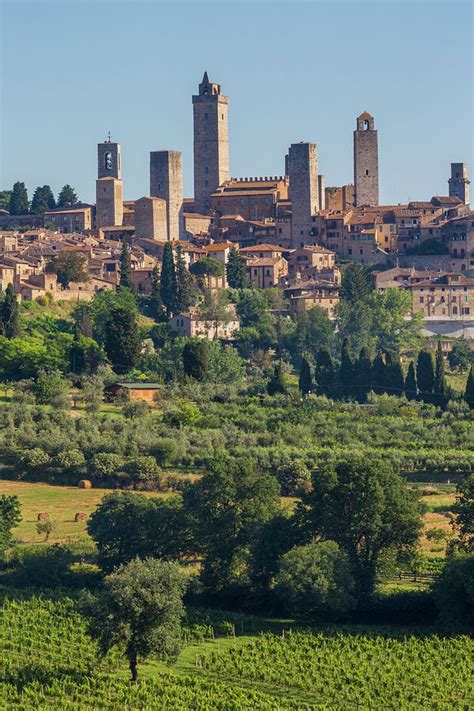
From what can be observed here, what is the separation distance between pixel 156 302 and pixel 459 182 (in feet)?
119

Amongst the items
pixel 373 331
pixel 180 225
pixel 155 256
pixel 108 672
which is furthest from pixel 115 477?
pixel 180 225

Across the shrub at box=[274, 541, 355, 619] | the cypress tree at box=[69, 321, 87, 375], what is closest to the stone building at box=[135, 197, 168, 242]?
the cypress tree at box=[69, 321, 87, 375]

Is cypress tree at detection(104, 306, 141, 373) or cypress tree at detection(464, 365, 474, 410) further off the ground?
cypress tree at detection(104, 306, 141, 373)

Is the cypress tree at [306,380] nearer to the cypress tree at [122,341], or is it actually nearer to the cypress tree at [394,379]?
the cypress tree at [394,379]

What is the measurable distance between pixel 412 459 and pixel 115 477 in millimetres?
9881

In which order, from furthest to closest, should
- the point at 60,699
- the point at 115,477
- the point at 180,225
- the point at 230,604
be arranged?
1. the point at 180,225
2. the point at 115,477
3. the point at 230,604
4. the point at 60,699

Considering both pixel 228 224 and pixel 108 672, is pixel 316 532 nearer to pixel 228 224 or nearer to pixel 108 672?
pixel 108 672

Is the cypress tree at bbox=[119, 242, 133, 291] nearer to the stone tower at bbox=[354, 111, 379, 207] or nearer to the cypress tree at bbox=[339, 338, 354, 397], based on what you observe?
the cypress tree at bbox=[339, 338, 354, 397]

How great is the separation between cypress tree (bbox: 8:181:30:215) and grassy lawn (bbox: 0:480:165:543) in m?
57.8

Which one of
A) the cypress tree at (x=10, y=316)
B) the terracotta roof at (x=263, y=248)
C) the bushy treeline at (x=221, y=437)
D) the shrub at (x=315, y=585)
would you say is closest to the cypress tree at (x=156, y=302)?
the cypress tree at (x=10, y=316)

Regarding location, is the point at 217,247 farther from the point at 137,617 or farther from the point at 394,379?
the point at 137,617

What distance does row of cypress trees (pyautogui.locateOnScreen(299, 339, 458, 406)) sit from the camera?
70812 millimetres

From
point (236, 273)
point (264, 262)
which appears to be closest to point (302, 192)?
point (264, 262)

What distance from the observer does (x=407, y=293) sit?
90.6m
